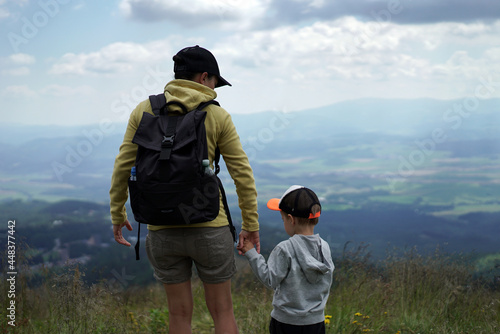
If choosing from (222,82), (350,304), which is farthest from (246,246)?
(350,304)

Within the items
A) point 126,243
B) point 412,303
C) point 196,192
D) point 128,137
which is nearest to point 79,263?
point 126,243

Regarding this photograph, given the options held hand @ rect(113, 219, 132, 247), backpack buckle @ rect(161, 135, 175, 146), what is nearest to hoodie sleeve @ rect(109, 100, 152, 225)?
held hand @ rect(113, 219, 132, 247)

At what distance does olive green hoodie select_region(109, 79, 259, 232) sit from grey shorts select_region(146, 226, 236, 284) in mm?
60

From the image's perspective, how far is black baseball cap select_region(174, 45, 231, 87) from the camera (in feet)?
9.53

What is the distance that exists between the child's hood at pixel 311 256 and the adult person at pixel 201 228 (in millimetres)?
340

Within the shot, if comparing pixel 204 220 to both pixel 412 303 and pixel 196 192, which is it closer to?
pixel 196 192

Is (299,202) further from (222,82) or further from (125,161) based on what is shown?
(125,161)

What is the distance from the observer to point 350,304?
4441 millimetres

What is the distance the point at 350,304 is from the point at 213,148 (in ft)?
7.61

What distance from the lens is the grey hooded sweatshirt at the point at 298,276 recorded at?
2695 mm

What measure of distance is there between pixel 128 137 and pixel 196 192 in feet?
1.94

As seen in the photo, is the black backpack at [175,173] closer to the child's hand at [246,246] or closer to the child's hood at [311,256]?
the child's hand at [246,246]

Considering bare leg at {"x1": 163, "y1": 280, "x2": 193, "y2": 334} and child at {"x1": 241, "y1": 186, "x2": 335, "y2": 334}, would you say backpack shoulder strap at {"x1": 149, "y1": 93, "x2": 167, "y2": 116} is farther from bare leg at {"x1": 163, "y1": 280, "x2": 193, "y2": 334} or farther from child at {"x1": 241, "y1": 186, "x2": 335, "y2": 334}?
bare leg at {"x1": 163, "y1": 280, "x2": 193, "y2": 334}

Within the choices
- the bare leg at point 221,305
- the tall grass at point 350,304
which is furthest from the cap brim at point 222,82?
the tall grass at point 350,304
